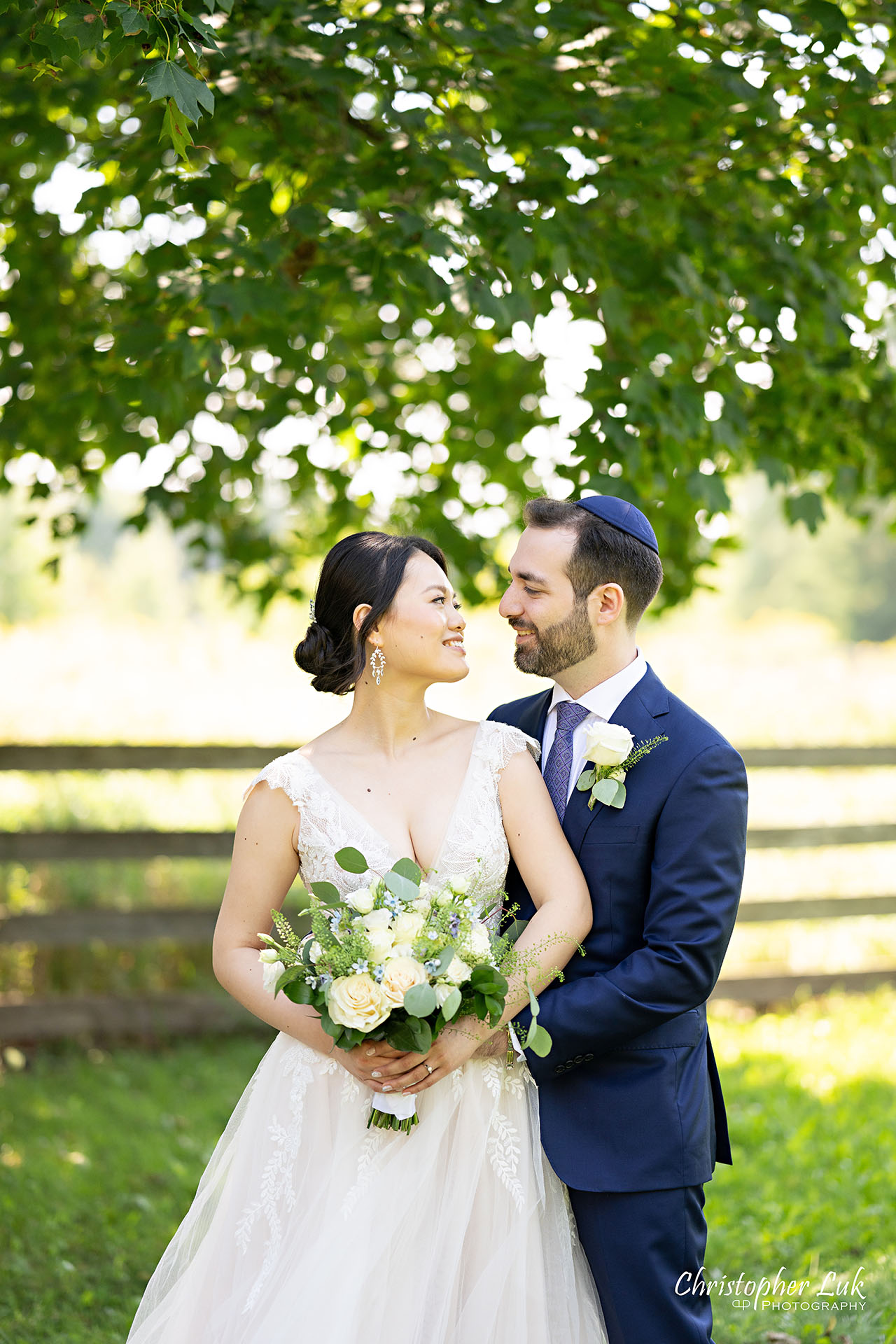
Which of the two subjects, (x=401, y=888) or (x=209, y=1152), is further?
(x=209, y=1152)

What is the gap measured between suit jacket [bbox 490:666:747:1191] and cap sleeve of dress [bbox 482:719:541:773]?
0.20 m

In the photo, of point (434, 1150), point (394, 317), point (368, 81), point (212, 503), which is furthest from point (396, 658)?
point (394, 317)

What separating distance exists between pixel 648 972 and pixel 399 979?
69 centimetres

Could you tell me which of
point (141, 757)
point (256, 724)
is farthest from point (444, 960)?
point (256, 724)

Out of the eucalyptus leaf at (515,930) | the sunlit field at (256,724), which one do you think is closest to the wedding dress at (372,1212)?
the eucalyptus leaf at (515,930)

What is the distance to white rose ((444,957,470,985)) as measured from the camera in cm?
235

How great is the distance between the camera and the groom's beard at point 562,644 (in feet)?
10.1

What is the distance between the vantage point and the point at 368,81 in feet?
13.1

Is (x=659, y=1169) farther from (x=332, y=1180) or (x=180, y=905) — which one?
(x=180, y=905)

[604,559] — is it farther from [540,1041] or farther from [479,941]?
[540,1041]

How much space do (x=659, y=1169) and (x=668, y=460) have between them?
2.43 metres

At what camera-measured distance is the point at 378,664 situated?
10.00 feet

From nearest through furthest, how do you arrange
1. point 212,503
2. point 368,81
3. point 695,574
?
1. point 368,81
2. point 212,503
3. point 695,574

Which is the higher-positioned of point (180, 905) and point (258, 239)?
point (258, 239)
